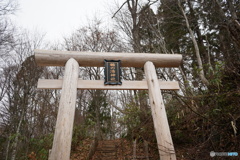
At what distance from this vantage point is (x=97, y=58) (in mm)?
3020

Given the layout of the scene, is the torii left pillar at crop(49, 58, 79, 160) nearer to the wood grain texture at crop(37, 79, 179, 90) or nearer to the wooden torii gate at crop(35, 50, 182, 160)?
the wooden torii gate at crop(35, 50, 182, 160)

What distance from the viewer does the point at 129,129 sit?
6.50m

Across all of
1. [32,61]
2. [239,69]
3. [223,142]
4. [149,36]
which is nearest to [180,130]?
[223,142]

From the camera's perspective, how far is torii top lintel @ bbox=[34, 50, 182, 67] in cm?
282

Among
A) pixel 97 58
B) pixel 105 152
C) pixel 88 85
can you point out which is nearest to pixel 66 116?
pixel 88 85

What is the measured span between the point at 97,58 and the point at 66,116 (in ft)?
4.59

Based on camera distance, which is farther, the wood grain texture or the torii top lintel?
the torii top lintel

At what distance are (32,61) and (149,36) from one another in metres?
6.11

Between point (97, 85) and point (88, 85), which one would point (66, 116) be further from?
point (97, 85)

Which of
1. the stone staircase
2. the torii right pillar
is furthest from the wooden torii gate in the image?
the stone staircase

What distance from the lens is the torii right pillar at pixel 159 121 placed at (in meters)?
2.28

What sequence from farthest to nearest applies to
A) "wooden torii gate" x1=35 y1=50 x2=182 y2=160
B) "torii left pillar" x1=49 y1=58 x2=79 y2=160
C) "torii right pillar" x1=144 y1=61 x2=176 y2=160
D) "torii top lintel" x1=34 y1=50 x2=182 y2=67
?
"torii top lintel" x1=34 y1=50 x2=182 y2=67 < "torii right pillar" x1=144 y1=61 x2=176 y2=160 < "wooden torii gate" x1=35 y1=50 x2=182 y2=160 < "torii left pillar" x1=49 y1=58 x2=79 y2=160

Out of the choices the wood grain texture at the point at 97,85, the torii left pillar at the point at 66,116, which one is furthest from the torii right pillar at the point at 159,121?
the torii left pillar at the point at 66,116

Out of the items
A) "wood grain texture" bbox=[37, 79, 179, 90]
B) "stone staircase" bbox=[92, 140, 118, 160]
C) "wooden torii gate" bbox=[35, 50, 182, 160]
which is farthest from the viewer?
"stone staircase" bbox=[92, 140, 118, 160]
